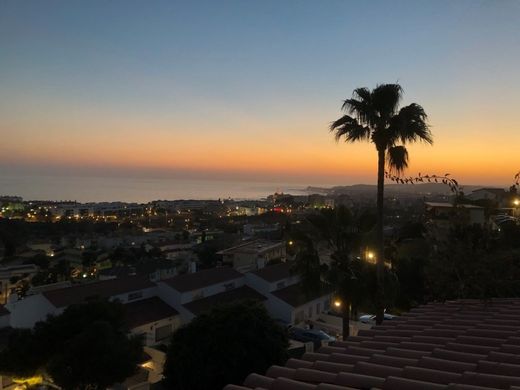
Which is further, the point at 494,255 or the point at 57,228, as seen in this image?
the point at 57,228

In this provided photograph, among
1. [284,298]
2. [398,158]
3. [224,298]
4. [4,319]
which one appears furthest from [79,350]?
[4,319]

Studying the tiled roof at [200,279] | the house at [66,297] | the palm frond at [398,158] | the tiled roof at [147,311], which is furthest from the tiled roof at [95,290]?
the palm frond at [398,158]

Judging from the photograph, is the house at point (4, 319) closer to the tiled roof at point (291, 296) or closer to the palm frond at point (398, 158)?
the tiled roof at point (291, 296)

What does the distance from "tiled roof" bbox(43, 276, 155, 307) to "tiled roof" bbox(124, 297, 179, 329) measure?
3.09 ft

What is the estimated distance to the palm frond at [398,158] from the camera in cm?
1079

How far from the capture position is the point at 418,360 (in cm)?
480

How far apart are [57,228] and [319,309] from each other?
89785 mm

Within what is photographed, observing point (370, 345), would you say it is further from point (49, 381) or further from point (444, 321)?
point (49, 381)

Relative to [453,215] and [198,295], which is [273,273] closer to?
[198,295]

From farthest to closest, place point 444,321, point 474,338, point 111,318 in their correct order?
point 111,318
point 444,321
point 474,338

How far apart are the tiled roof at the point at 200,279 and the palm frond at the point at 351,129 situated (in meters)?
16.2

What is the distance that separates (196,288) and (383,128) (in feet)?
57.0

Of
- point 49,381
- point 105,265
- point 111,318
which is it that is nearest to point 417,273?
point 111,318

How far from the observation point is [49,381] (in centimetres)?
1421
